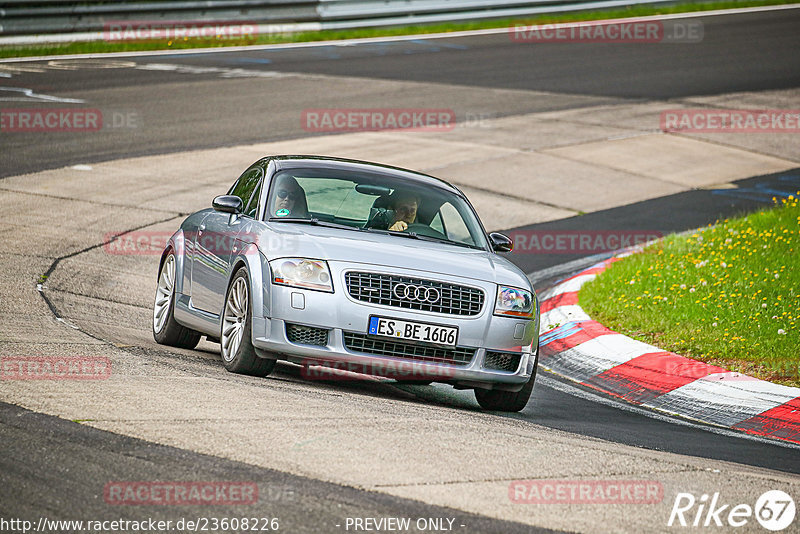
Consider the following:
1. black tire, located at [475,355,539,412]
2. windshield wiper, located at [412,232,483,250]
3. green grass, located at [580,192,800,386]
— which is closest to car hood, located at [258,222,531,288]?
windshield wiper, located at [412,232,483,250]

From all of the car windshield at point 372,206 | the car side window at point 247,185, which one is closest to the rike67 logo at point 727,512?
the car windshield at point 372,206

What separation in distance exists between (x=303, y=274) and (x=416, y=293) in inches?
28.3

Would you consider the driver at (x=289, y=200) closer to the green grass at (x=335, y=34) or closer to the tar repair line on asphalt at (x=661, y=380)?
the tar repair line on asphalt at (x=661, y=380)

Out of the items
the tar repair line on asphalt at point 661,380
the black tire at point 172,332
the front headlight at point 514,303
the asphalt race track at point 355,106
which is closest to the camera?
the asphalt race track at point 355,106

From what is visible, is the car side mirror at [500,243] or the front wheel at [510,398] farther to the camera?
the car side mirror at [500,243]

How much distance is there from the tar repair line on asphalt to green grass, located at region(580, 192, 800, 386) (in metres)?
0.21

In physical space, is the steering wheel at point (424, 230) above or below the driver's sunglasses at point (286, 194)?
below

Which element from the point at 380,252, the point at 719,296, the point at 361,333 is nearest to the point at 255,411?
the point at 361,333

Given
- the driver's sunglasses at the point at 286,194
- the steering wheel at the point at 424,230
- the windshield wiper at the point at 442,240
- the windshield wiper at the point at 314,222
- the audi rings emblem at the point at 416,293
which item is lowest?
the audi rings emblem at the point at 416,293

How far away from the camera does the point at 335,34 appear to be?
2978 cm

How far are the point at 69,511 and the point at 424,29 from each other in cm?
2780

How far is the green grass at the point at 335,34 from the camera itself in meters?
25.5

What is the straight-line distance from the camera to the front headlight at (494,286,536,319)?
755 cm

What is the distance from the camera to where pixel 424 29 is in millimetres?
31250
